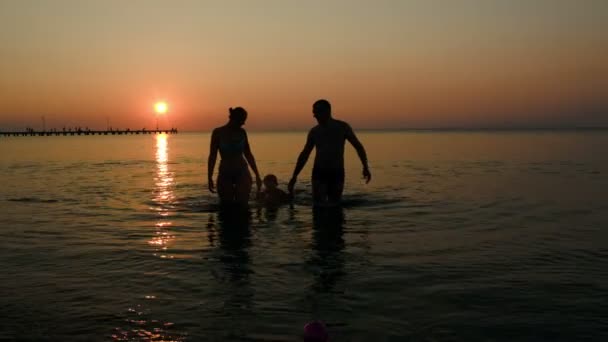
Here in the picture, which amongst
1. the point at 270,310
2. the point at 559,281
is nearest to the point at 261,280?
the point at 270,310

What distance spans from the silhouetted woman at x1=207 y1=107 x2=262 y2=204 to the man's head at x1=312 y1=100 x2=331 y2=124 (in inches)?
60.5

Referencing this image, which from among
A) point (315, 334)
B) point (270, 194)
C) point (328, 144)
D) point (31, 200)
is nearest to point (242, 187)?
point (270, 194)

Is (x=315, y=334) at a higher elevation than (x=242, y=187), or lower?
lower

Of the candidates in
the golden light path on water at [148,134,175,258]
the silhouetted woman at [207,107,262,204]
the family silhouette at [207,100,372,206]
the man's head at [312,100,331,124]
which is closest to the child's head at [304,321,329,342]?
the golden light path on water at [148,134,175,258]

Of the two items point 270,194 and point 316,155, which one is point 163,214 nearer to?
point 270,194

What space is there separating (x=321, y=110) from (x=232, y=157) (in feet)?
7.50

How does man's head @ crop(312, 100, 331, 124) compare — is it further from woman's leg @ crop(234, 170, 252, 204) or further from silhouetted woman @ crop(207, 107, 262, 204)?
woman's leg @ crop(234, 170, 252, 204)

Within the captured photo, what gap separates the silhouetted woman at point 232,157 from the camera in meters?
10.8

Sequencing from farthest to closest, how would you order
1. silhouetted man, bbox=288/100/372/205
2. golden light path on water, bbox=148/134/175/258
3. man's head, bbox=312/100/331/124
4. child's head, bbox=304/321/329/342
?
1. silhouetted man, bbox=288/100/372/205
2. man's head, bbox=312/100/331/124
3. golden light path on water, bbox=148/134/175/258
4. child's head, bbox=304/321/329/342

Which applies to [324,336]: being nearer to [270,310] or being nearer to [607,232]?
[270,310]

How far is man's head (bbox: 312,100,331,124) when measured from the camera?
10116 millimetres

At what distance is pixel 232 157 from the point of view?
36.1 ft

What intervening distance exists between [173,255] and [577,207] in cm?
1019

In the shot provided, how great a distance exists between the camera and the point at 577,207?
12633 millimetres
